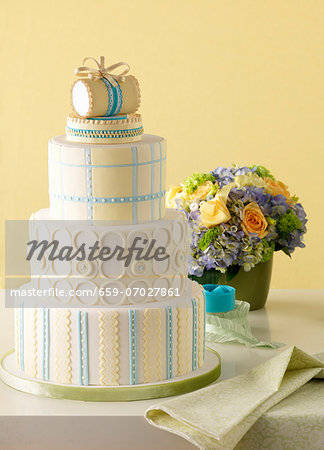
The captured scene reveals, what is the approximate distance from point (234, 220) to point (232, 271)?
17 cm

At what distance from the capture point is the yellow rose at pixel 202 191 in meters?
2.54

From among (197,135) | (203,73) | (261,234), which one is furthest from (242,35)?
(261,234)

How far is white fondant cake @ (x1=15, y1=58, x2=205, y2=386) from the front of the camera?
6.28 ft

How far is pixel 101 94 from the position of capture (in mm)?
1925

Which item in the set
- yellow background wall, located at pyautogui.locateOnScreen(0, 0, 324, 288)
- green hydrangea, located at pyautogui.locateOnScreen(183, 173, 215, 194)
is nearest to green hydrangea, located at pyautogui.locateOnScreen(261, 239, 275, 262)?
green hydrangea, located at pyautogui.locateOnScreen(183, 173, 215, 194)

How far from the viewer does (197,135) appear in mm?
4234

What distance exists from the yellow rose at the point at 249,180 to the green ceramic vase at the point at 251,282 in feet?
0.85

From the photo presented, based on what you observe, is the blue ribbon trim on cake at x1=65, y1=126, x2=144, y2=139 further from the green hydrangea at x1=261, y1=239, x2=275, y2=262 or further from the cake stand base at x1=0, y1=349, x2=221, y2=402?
the green hydrangea at x1=261, y1=239, x2=275, y2=262

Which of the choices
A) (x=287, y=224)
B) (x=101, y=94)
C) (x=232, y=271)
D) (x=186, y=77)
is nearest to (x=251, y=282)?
(x=232, y=271)

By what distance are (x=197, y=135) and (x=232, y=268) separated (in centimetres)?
180

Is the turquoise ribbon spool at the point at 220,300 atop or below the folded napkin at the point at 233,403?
atop

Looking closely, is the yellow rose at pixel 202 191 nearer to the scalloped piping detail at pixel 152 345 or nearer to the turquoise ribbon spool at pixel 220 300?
the turquoise ribbon spool at pixel 220 300

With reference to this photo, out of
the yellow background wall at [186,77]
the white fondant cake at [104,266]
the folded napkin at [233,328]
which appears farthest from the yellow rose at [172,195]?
the yellow background wall at [186,77]

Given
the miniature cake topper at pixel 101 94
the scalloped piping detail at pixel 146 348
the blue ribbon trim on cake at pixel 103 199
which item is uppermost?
the miniature cake topper at pixel 101 94
